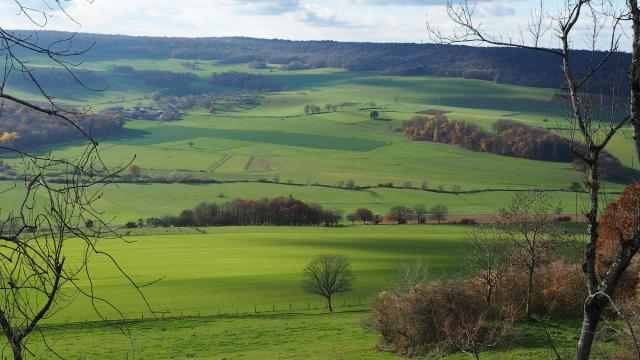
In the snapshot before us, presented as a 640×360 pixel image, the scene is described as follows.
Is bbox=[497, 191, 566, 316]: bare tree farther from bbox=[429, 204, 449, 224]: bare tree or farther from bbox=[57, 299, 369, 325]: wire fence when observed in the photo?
bbox=[429, 204, 449, 224]: bare tree

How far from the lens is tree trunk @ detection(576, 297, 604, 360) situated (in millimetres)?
7367

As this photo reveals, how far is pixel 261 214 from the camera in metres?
83.9

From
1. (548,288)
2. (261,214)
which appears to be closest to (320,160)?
(261,214)

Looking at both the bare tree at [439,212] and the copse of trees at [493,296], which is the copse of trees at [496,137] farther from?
the copse of trees at [493,296]

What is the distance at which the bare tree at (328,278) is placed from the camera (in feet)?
161

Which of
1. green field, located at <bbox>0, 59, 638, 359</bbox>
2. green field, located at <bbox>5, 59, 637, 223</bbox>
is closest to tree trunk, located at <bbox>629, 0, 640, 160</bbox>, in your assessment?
green field, located at <bbox>0, 59, 638, 359</bbox>

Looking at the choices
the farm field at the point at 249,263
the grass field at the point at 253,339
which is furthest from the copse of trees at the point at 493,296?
Answer: the farm field at the point at 249,263

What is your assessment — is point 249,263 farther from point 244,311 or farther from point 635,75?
point 635,75

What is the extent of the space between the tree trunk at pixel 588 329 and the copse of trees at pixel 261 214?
7430 centimetres

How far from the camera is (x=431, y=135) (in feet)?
475

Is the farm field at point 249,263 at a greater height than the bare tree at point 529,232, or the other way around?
the bare tree at point 529,232

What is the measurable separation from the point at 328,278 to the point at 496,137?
94295 mm

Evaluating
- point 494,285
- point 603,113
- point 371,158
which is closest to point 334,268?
point 494,285

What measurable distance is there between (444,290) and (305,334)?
9.87m
